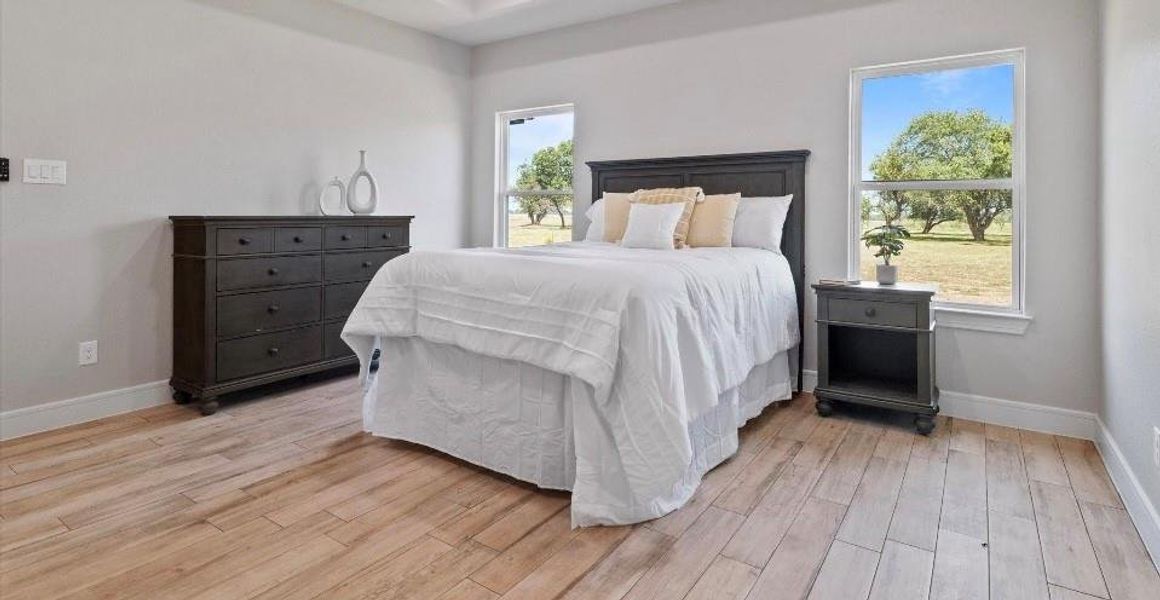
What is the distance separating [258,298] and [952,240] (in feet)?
12.7

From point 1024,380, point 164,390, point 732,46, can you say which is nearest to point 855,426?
point 1024,380

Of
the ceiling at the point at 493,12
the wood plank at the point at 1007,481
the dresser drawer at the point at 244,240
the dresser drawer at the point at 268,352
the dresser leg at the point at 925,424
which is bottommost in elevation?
the wood plank at the point at 1007,481

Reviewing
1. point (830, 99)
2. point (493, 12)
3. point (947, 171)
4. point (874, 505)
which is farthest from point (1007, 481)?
point (493, 12)

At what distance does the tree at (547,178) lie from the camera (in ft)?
16.4

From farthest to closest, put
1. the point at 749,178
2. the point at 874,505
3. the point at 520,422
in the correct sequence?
the point at 749,178
the point at 520,422
the point at 874,505

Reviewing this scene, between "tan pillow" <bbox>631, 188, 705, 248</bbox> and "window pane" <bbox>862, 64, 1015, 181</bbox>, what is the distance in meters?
0.99

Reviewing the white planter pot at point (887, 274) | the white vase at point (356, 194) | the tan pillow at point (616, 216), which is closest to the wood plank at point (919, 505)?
the white planter pot at point (887, 274)

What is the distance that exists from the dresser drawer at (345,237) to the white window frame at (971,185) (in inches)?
120

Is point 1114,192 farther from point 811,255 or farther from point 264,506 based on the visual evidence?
point 264,506

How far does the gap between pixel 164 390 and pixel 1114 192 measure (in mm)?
4800

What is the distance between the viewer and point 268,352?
353 centimetres

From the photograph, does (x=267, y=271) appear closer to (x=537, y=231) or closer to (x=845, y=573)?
(x=537, y=231)

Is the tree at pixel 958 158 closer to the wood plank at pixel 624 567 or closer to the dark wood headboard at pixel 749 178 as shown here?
the dark wood headboard at pixel 749 178

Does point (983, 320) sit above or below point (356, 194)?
below
